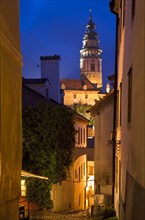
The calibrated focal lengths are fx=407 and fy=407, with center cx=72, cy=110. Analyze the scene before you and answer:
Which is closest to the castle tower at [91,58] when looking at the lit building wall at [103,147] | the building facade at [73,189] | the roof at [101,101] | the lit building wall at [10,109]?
the building facade at [73,189]

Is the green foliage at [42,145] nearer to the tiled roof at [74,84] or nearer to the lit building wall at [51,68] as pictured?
the lit building wall at [51,68]

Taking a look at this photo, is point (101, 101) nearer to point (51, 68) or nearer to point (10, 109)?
point (51, 68)

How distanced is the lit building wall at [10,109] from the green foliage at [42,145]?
11.1 meters

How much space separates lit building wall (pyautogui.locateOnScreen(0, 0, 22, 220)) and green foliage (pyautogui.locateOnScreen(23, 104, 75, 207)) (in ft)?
36.5

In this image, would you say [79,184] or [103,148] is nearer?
[103,148]

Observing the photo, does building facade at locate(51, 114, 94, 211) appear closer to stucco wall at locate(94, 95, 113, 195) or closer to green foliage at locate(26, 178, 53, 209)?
green foliage at locate(26, 178, 53, 209)

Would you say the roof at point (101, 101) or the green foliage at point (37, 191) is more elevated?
the roof at point (101, 101)

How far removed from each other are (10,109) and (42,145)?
12.4 m

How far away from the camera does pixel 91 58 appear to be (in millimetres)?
172000

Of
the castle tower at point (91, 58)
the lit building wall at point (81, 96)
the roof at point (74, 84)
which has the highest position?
the castle tower at point (91, 58)

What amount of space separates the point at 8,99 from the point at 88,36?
160 metres

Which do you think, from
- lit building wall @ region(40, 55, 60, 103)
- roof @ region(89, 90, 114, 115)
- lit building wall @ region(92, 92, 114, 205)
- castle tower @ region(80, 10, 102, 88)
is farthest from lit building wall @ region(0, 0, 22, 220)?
castle tower @ region(80, 10, 102, 88)

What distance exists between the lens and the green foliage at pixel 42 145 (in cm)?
2002

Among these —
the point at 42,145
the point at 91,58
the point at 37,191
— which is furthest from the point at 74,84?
the point at 37,191
